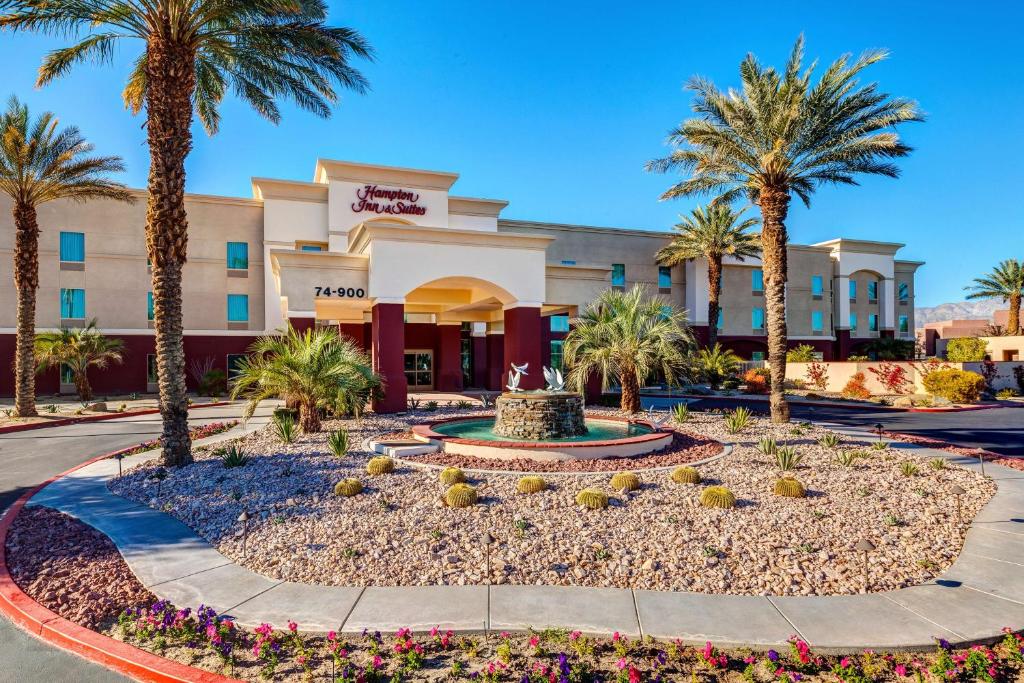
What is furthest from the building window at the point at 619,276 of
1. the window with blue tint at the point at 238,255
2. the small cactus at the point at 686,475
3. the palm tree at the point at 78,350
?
the small cactus at the point at 686,475

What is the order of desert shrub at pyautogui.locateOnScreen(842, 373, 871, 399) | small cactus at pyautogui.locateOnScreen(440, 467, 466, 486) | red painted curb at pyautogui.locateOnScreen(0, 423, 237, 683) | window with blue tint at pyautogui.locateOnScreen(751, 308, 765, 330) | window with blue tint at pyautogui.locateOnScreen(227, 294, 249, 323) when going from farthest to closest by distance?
1. window with blue tint at pyautogui.locateOnScreen(751, 308, 765, 330)
2. window with blue tint at pyautogui.locateOnScreen(227, 294, 249, 323)
3. desert shrub at pyautogui.locateOnScreen(842, 373, 871, 399)
4. small cactus at pyautogui.locateOnScreen(440, 467, 466, 486)
5. red painted curb at pyautogui.locateOnScreen(0, 423, 237, 683)

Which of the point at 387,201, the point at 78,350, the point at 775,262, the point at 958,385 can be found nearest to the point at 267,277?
the point at 387,201

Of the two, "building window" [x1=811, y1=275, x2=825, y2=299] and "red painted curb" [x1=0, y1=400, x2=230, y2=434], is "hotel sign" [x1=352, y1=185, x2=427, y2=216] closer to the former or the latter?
"red painted curb" [x1=0, y1=400, x2=230, y2=434]

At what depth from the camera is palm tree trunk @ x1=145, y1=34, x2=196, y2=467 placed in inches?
506

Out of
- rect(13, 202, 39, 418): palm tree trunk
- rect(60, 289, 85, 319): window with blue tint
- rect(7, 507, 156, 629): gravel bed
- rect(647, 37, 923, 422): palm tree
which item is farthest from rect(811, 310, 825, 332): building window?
rect(60, 289, 85, 319): window with blue tint

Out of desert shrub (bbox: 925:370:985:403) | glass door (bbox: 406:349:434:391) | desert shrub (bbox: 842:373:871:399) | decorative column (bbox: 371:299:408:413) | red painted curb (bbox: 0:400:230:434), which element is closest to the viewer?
red painted curb (bbox: 0:400:230:434)

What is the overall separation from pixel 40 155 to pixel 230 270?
12.6 m

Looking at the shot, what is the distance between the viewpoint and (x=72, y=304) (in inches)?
1303

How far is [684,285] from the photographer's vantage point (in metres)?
45.7

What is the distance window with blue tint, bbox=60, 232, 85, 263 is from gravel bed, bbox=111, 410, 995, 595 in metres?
28.7

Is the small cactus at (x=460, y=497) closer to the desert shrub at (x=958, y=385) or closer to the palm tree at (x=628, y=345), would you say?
the palm tree at (x=628, y=345)

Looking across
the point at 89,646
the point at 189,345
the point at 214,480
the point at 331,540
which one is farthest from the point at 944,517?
the point at 189,345

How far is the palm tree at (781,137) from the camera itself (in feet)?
60.1

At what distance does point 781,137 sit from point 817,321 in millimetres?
36326
